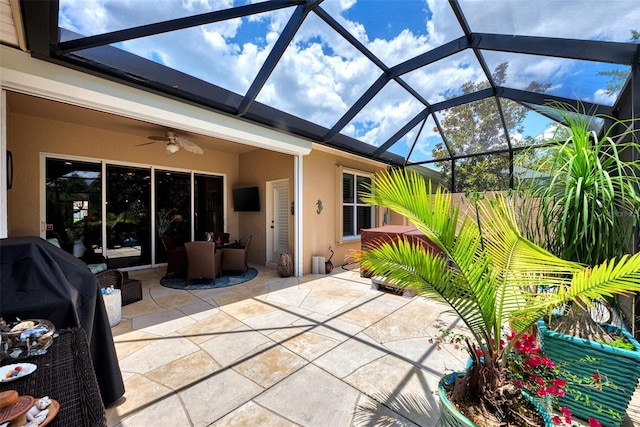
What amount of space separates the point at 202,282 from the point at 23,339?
148 inches

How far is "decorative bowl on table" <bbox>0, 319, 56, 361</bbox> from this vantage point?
1.18m

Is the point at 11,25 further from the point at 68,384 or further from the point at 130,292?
the point at 130,292

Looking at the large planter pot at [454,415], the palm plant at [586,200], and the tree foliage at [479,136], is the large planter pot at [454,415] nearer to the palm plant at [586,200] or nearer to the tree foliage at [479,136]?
the palm plant at [586,200]

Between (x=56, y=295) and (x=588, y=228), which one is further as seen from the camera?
(x=588, y=228)

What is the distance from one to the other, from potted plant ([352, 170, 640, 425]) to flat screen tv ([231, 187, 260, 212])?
5179mm

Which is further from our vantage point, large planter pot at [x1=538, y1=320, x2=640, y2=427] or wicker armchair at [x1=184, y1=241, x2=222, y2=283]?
wicker armchair at [x1=184, y1=241, x2=222, y2=283]

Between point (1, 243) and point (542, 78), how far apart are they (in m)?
5.97

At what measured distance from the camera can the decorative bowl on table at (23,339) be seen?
1177 millimetres

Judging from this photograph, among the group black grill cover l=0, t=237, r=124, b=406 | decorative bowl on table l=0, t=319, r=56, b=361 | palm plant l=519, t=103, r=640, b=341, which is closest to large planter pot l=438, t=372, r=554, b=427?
palm plant l=519, t=103, r=640, b=341

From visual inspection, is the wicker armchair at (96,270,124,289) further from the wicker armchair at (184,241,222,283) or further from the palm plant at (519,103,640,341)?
the palm plant at (519,103,640,341)

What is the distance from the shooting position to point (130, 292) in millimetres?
3744

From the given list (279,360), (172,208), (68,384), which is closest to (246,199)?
(172,208)

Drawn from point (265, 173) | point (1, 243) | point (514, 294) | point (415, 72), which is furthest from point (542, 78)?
point (1, 243)

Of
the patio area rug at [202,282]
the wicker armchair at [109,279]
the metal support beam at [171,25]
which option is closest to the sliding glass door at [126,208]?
the patio area rug at [202,282]
